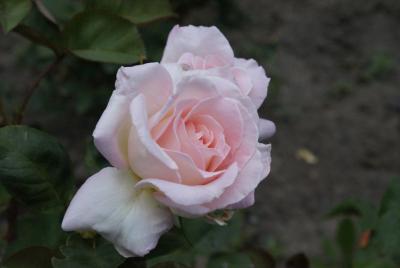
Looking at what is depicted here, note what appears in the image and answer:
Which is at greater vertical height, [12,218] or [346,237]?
[12,218]

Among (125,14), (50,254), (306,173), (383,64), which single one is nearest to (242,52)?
(306,173)

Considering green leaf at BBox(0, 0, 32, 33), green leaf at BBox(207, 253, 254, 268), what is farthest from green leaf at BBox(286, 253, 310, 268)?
green leaf at BBox(0, 0, 32, 33)

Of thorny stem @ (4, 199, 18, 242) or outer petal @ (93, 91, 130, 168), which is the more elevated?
outer petal @ (93, 91, 130, 168)

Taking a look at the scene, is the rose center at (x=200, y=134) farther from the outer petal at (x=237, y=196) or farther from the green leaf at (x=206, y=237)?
the green leaf at (x=206, y=237)

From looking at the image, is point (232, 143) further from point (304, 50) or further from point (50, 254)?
point (304, 50)

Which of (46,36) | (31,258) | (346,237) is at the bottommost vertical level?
(346,237)

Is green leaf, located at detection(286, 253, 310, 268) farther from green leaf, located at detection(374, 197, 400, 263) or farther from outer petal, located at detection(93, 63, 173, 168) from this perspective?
outer petal, located at detection(93, 63, 173, 168)

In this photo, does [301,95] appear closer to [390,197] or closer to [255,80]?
Result: [390,197]

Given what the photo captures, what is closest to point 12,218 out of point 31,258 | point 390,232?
point 31,258
